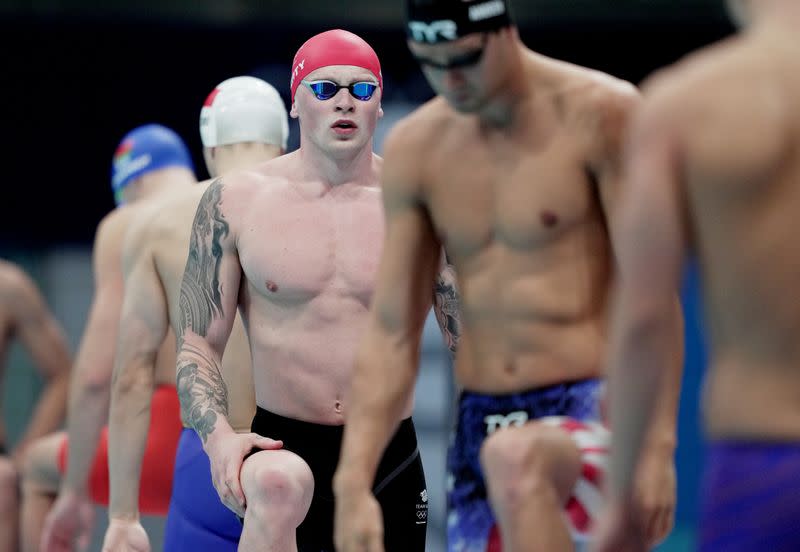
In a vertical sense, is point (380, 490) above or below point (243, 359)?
below

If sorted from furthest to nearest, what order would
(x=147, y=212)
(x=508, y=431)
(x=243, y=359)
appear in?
(x=147, y=212) < (x=243, y=359) < (x=508, y=431)

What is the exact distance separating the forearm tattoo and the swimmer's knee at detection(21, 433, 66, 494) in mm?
2295

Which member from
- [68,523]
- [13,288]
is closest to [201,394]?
[68,523]

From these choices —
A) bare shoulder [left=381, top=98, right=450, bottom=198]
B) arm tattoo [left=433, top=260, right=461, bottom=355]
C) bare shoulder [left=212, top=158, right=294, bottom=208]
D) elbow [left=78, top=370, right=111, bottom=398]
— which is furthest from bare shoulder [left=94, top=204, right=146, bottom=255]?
bare shoulder [left=381, top=98, right=450, bottom=198]

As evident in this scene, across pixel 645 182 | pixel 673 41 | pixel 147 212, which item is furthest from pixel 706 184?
pixel 673 41

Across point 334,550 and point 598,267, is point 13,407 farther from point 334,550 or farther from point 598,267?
point 598,267

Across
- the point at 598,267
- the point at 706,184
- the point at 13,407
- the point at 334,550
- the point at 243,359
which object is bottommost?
the point at 13,407

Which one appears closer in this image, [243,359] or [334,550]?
[334,550]

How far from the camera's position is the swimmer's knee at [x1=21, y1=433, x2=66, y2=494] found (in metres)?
6.54

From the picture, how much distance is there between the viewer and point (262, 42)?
9289mm

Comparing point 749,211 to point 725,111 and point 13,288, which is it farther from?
point 13,288

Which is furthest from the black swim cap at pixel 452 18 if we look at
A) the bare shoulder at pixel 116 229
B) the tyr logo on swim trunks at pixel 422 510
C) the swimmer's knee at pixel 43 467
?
the swimmer's knee at pixel 43 467

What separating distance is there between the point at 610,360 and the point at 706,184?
1.18 ft

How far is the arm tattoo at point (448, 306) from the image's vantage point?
14.4 feet
